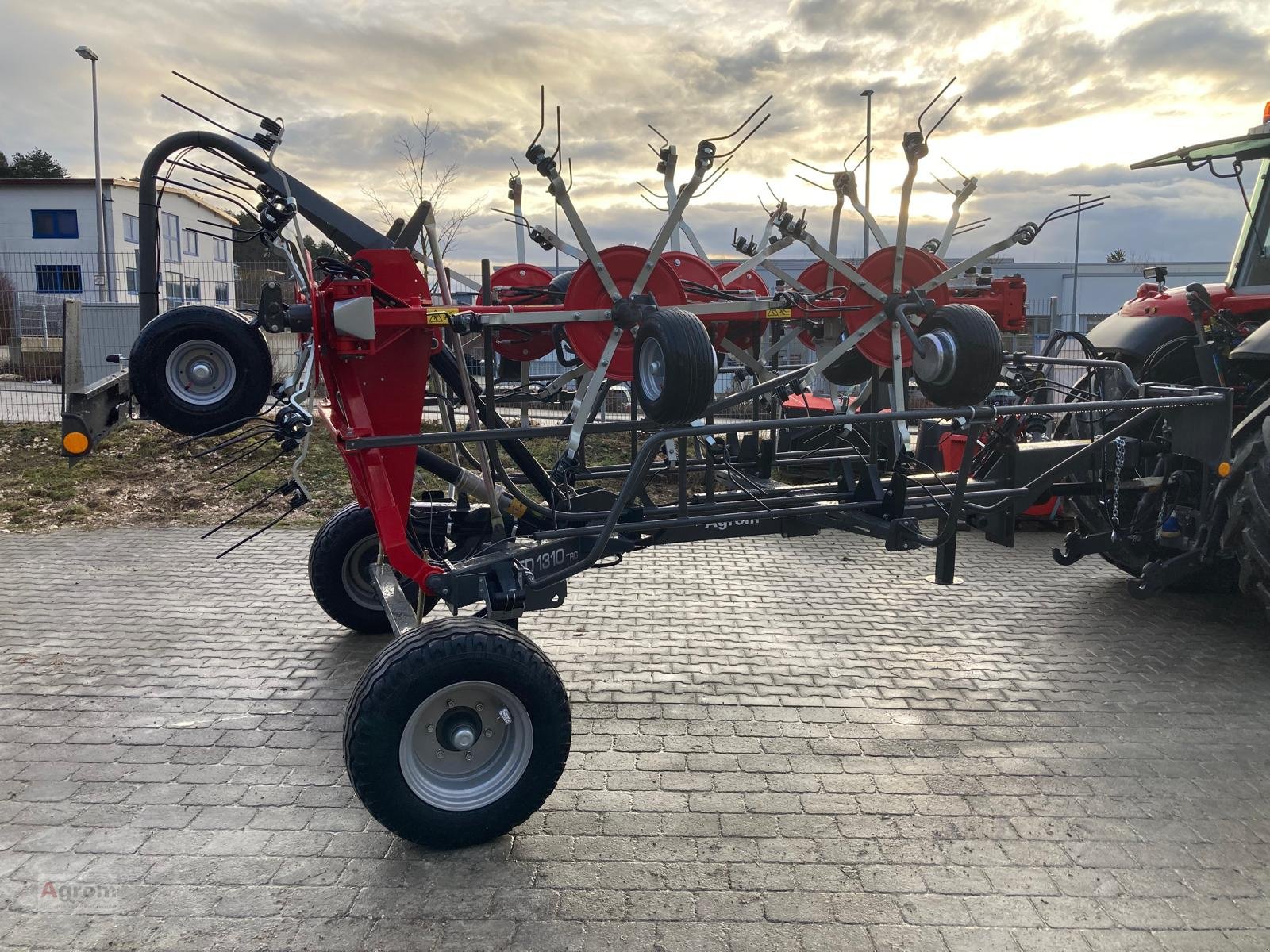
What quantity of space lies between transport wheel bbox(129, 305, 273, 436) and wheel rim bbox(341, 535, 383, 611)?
1901mm

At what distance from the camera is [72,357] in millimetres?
4504

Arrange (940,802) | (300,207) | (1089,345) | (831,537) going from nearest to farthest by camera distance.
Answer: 1. (940,802)
2. (300,207)
3. (1089,345)
4. (831,537)

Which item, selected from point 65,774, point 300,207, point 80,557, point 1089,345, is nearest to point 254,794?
point 65,774

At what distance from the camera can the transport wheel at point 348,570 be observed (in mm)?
5766

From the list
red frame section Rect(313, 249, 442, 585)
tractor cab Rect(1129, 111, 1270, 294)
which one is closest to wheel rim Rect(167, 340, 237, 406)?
red frame section Rect(313, 249, 442, 585)

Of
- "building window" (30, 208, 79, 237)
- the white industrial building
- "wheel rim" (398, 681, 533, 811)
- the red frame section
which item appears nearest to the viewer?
"wheel rim" (398, 681, 533, 811)

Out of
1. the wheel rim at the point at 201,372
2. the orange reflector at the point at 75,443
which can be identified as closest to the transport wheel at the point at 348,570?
the wheel rim at the point at 201,372

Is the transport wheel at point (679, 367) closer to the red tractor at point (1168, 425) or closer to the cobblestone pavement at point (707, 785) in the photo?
the cobblestone pavement at point (707, 785)

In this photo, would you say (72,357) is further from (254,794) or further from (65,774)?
(254,794)

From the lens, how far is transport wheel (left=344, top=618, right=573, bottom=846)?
3396 mm

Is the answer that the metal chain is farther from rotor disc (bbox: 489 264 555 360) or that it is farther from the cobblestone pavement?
rotor disc (bbox: 489 264 555 360)

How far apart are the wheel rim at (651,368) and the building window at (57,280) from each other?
15.8m

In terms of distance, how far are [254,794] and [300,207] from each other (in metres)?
2.65

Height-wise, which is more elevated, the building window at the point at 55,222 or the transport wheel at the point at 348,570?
the building window at the point at 55,222
